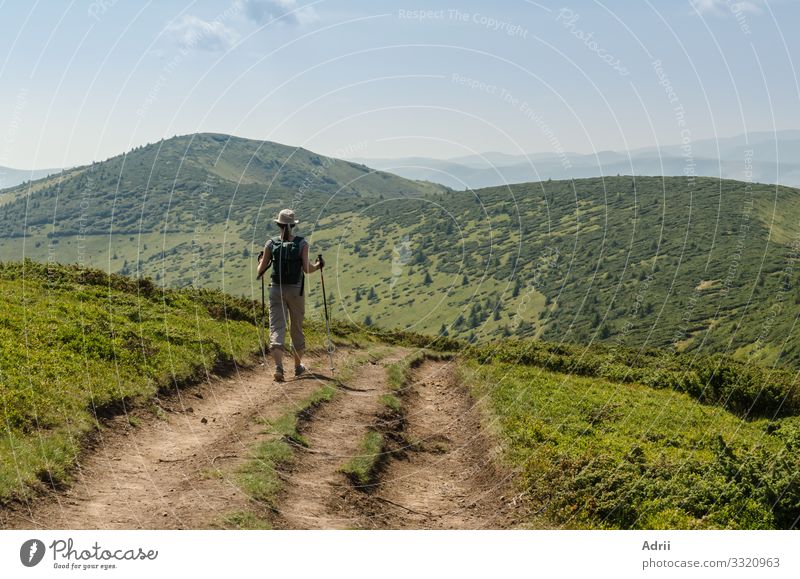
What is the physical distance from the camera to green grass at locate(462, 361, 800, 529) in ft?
40.3

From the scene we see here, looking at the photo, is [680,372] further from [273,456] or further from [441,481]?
[273,456]

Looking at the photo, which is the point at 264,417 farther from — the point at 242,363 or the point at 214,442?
the point at 242,363

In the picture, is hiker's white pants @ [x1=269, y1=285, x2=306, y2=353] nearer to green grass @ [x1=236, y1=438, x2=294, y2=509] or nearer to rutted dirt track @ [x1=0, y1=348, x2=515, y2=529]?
rutted dirt track @ [x1=0, y1=348, x2=515, y2=529]

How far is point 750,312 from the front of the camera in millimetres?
116500

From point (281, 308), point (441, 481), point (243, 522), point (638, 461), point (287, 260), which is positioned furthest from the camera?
point (281, 308)

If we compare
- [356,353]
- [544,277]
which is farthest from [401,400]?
[544,277]

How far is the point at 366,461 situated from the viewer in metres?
14.2

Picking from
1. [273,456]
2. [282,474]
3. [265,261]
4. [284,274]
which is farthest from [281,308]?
[282,474]

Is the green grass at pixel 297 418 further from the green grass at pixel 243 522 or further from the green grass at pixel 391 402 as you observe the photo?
the green grass at pixel 243 522

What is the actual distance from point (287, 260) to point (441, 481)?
6.48 meters

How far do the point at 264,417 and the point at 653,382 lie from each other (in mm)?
21617

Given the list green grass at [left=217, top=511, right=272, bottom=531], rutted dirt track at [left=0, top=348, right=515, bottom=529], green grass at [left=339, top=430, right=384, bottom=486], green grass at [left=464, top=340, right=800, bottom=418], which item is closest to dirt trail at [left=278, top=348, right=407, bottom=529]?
rutted dirt track at [left=0, top=348, right=515, bottom=529]

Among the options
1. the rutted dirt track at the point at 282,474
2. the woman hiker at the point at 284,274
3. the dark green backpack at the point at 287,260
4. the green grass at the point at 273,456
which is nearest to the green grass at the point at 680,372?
the rutted dirt track at the point at 282,474
